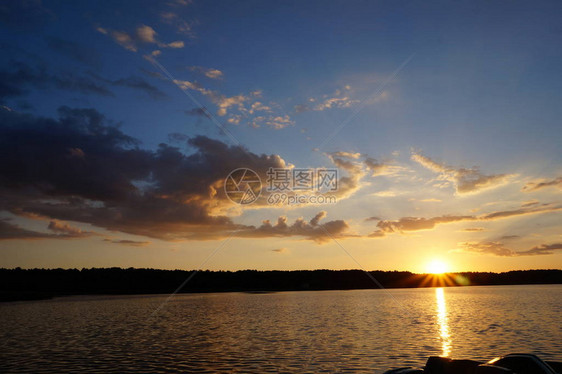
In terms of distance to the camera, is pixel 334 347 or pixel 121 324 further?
pixel 121 324

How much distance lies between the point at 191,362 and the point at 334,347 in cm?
1411

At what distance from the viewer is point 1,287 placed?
190m

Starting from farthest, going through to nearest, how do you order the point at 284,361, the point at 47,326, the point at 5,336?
1. the point at 47,326
2. the point at 5,336
3. the point at 284,361

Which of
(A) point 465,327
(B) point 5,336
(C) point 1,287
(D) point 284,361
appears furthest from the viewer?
(C) point 1,287

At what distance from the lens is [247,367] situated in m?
32.9

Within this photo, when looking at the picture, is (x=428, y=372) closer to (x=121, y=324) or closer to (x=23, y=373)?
(x=23, y=373)

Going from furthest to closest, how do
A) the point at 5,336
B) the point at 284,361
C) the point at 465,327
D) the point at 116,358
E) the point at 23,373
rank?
the point at 465,327, the point at 5,336, the point at 116,358, the point at 284,361, the point at 23,373

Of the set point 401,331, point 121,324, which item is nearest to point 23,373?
point 121,324

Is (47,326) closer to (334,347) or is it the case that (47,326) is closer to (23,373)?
(23,373)

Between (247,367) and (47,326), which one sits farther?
(47,326)

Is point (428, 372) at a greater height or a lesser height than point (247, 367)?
greater

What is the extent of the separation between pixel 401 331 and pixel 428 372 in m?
36.3

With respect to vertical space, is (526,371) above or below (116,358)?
above

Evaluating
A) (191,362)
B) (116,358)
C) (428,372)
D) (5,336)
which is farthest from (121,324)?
(428,372)
